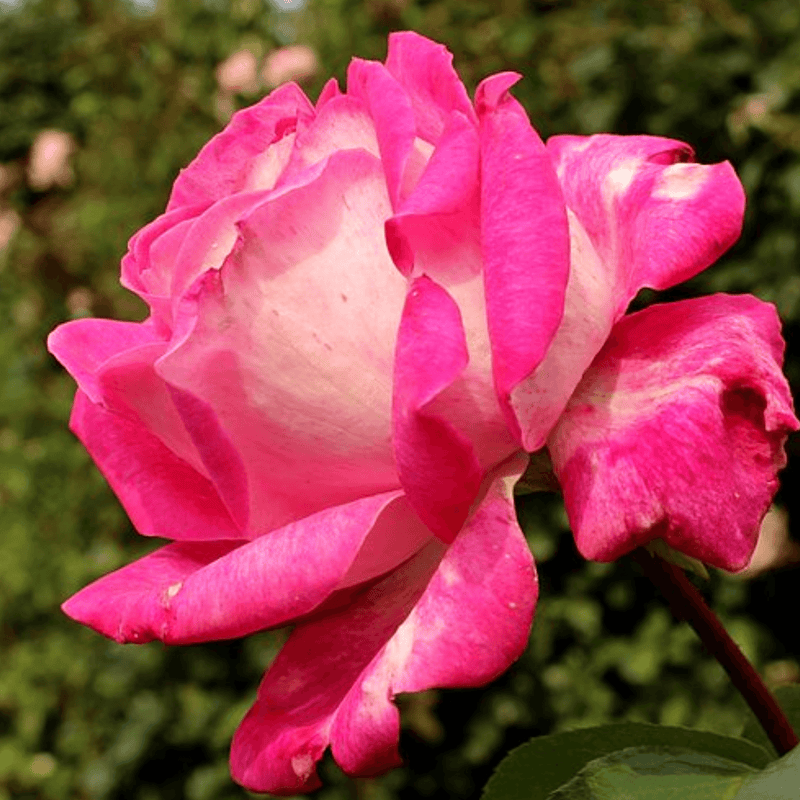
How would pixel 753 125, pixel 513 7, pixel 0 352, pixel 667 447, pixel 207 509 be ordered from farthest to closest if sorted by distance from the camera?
1. pixel 0 352
2. pixel 513 7
3. pixel 753 125
4. pixel 207 509
5. pixel 667 447

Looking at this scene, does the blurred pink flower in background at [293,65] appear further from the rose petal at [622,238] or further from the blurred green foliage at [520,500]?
the rose petal at [622,238]

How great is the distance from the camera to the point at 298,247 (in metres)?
0.58

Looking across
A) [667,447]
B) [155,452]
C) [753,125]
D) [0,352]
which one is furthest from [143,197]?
[667,447]

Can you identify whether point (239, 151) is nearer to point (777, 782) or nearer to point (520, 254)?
point (520, 254)

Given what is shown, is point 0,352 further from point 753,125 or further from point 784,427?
point 784,427

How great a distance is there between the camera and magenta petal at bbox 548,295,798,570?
51 centimetres

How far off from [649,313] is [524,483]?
8 centimetres

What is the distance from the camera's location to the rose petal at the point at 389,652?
504 millimetres

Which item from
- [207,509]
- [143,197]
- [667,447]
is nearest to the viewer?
[667,447]

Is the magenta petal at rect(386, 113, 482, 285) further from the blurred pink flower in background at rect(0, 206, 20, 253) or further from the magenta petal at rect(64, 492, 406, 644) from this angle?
the blurred pink flower in background at rect(0, 206, 20, 253)

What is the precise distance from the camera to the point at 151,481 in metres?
0.65

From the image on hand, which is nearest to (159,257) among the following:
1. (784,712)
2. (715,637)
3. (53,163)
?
(715,637)

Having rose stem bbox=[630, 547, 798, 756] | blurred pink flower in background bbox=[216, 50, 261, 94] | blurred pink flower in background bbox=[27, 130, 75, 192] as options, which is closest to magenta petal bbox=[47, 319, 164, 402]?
rose stem bbox=[630, 547, 798, 756]

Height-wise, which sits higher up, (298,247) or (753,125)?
(298,247)
